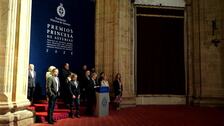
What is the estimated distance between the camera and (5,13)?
5703mm

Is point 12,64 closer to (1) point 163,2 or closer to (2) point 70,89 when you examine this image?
(2) point 70,89

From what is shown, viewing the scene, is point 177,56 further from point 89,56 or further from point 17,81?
point 17,81

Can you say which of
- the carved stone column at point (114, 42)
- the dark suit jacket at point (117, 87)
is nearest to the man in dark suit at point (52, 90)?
the dark suit jacket at point (117, 87)

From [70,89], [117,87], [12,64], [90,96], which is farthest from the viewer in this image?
[117,87]

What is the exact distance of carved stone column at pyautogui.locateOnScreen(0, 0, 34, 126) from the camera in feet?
18.2

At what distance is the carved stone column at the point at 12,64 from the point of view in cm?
556

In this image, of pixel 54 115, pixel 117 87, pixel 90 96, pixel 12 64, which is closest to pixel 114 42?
pixel 117 87

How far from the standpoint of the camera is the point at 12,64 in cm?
574

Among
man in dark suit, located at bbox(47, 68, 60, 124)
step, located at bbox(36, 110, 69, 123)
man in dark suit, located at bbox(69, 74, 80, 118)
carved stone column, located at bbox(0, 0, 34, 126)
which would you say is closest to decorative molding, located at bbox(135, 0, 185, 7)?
man in dark suit, located at bbox(69, 74, 80, 118)

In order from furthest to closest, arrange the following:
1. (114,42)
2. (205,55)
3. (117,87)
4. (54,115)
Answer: (205,55) < (114,42) < (117,87) < (54,115)

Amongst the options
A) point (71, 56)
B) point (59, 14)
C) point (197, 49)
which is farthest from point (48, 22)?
point (197, 49)

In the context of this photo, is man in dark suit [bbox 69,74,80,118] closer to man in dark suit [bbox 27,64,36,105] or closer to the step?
the step

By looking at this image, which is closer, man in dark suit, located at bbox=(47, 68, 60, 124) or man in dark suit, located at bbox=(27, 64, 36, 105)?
man in dark suit, located at bbox=(47, 68, 60, 124)

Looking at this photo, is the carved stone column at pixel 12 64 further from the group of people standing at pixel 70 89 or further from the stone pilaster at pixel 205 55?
the stone pilaster at pixel 205 55
